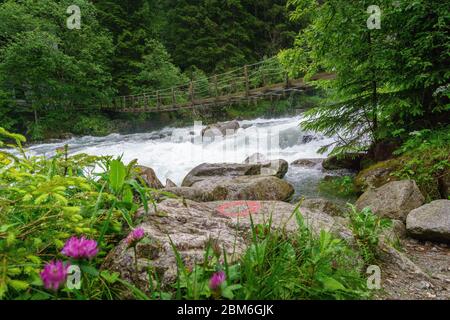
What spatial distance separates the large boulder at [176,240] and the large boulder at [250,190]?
10.3 feet

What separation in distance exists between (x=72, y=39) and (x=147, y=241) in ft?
70.2

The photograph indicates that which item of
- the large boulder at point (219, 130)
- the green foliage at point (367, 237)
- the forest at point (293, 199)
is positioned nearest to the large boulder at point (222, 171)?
the forest at point (293, 199)

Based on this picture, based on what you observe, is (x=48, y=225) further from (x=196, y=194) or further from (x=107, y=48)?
(x=107, y=48)

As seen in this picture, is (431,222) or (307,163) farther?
(307,163)

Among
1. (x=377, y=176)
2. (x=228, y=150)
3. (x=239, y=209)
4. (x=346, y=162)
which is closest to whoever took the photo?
(x=239, y=209)

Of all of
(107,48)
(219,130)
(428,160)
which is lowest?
(428,160)

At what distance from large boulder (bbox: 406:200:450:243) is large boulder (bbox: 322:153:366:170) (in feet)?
10.9

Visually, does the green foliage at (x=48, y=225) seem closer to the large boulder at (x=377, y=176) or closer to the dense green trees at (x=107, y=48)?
the large boulder at (x=377, y=176)

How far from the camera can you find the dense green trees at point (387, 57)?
4.33m

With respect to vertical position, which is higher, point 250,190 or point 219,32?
point 219,32

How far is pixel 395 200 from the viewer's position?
3.64m

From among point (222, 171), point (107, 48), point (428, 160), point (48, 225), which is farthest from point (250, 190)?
point (107, 48)

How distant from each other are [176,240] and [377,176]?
446cm

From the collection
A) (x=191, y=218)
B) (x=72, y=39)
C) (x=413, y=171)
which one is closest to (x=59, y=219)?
(x=191, y=218)
